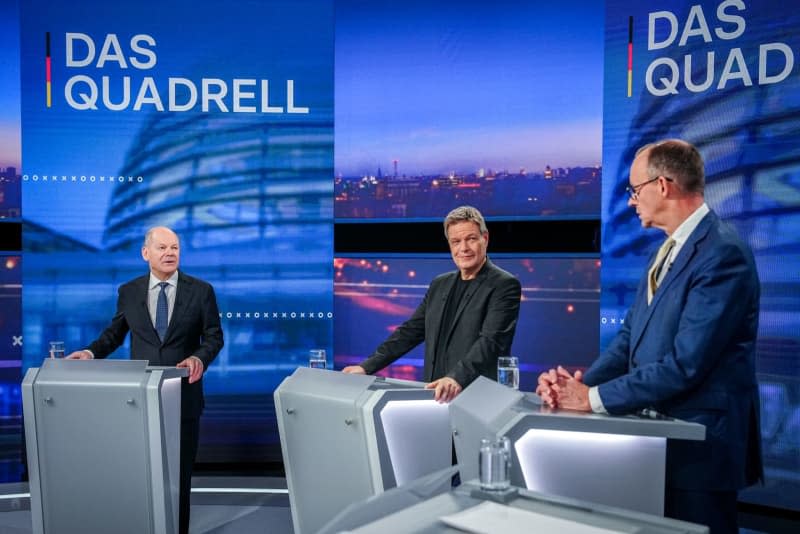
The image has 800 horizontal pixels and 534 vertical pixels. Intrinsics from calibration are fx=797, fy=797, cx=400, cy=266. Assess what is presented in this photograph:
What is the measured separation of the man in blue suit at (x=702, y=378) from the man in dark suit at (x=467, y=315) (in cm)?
110

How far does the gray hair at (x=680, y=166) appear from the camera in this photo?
2.21 meters

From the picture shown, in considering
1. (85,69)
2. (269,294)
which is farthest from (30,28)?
(269,294)

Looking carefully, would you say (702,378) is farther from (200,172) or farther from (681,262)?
(200,172)

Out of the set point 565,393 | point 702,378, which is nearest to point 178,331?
point 565,393

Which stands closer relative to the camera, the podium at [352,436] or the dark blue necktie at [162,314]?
the podium at [352,436]

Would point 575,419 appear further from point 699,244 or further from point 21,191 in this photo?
point 21,191

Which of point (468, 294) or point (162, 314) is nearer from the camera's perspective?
point (468, 294)

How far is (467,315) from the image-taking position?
11.2ft

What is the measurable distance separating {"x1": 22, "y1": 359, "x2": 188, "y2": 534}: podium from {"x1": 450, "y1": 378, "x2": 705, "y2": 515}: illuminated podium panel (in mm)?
1724

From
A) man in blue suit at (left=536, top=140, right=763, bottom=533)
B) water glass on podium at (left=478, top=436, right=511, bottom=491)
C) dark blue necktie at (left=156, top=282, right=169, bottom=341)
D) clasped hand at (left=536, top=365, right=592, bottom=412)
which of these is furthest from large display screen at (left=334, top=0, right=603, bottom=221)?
water glass on podium at (left=478, top=436, right=511, bottom=491)

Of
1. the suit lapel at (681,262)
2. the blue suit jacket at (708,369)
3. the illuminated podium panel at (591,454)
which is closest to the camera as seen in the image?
the illuminated podium panel at (591,454)

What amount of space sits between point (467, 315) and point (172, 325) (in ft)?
Result: 4.93

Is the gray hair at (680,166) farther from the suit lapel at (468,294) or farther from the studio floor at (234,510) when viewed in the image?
the studio floor at (234,510)

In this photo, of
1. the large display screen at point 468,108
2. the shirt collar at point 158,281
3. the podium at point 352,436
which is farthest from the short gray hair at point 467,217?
the large display screen at point 468,108
